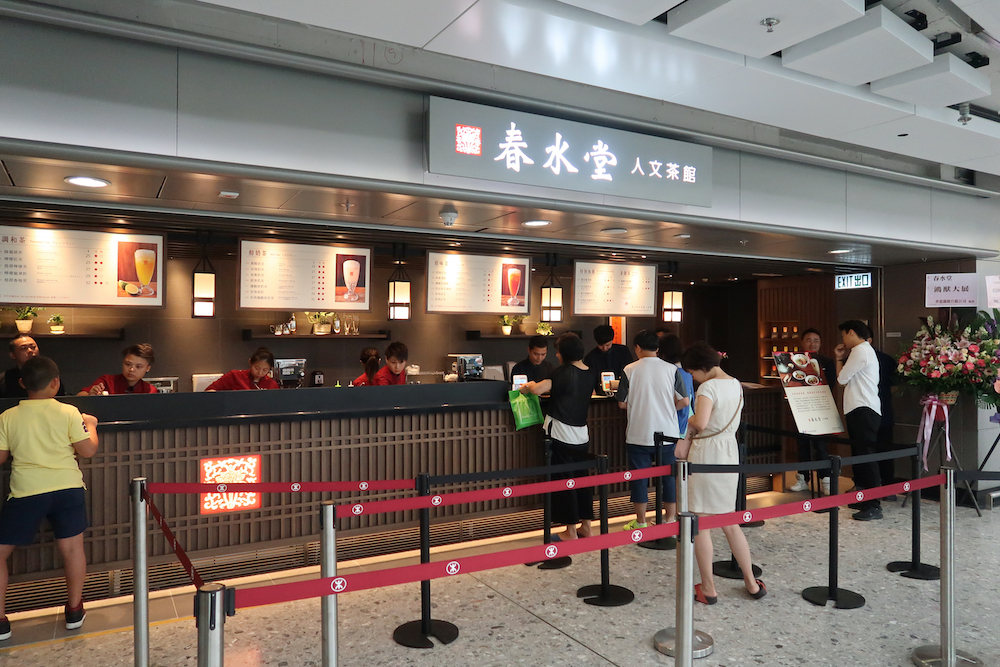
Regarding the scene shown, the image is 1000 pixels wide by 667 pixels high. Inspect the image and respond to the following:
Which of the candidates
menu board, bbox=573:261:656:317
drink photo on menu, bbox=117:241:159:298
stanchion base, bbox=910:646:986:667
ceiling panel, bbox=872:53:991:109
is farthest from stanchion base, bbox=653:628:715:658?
drink photo on menu, bbox=117:241:159:298

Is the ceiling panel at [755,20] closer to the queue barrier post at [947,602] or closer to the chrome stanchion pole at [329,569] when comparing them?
the queue barrier post at [947,602]

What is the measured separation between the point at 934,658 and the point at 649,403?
240 centimetres

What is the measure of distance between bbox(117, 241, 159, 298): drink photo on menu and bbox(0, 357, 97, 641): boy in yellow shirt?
1.23 m

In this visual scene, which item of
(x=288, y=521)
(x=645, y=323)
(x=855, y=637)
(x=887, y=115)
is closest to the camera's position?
(x=855, y=637)

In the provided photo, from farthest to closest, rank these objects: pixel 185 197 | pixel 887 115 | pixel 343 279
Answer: pixel 343 279 < pixel 887 115 < pixel 185 197

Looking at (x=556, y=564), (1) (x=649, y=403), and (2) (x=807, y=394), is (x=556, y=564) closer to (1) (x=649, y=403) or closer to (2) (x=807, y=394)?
(1) (x=649, y=403)

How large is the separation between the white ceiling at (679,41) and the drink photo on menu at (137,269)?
2.61m

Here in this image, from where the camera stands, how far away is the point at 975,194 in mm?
7051

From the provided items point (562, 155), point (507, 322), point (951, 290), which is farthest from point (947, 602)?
point (507, 322)

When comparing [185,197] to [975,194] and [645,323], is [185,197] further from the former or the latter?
[645,323]

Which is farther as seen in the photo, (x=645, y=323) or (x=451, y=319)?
(x=645, y=323)

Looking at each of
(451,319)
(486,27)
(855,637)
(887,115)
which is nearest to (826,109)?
(887,115)

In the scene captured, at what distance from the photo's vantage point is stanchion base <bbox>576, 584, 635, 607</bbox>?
4.12 m

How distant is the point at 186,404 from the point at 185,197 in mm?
1391
